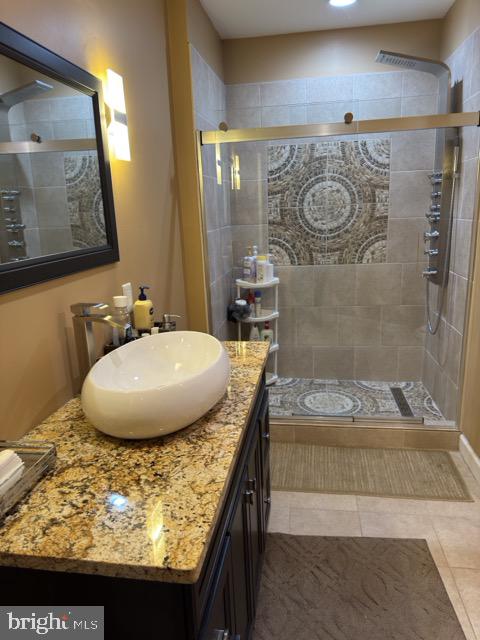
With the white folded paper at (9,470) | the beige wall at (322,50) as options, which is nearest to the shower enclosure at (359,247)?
the beige wall at (322,50)

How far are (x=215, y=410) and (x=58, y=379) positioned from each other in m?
0.51

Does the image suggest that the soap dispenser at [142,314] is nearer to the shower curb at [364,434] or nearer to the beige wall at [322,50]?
the shower curb at [364,434]

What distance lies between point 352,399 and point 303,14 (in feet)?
8.28

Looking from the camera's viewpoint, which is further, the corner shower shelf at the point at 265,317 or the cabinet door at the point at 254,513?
the corner shower shelf at the point at 265,317

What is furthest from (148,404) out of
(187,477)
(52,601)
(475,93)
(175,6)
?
(475,93)

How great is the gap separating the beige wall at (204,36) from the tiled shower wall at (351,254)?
250mm

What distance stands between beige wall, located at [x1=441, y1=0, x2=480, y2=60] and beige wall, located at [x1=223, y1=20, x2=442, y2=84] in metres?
0.10

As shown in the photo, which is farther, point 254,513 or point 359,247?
point 359,247

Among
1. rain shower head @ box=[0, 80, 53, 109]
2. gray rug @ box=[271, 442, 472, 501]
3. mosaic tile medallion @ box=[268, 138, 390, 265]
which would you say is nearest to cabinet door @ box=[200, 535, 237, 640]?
rain shower head @ box=[0, 80, 53, 109]

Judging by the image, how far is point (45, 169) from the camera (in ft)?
4.31

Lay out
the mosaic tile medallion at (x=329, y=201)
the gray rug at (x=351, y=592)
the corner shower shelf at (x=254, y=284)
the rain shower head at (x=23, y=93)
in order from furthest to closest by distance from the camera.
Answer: the corner shower shelf at (x=254, y=284) < the mosaic tile medallion at (x=329, y=201) < the gray rug at (x=351, y=592) < the rain shower head at (x=23, y=93)

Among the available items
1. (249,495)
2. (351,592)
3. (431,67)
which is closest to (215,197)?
(431,67)

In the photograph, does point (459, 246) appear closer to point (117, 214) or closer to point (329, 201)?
point (329, 201)

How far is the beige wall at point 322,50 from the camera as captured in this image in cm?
297
